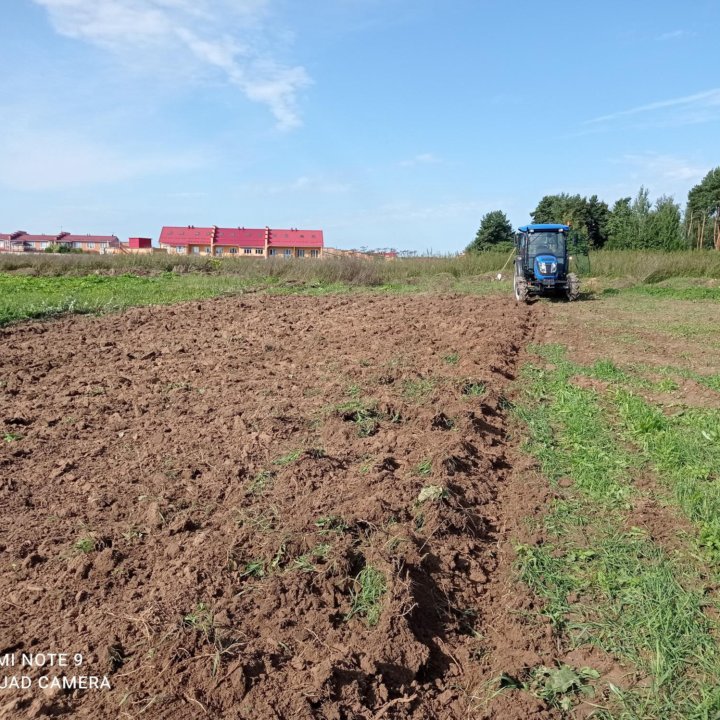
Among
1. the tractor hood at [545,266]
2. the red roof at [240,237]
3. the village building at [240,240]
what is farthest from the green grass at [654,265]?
the red roof at [240,237]

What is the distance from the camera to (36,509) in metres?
4.34

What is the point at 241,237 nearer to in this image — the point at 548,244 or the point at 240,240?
the point at 240,240

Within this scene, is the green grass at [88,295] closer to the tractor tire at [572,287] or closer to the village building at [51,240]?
the tractor tire at [572,287]

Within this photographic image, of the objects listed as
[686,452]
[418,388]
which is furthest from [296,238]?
[686,452]

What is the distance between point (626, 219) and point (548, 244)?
3902 centimetres

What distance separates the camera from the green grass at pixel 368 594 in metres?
3.30

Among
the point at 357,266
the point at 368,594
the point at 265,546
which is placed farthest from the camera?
the point at 357,266

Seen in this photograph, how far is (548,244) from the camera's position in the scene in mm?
18812

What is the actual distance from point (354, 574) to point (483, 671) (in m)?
0.87

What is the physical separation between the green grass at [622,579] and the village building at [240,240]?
1956 inches

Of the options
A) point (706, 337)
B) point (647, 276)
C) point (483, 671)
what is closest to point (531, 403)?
point (483, 671)

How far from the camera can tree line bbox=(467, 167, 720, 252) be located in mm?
45344

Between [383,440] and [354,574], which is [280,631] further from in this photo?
[383,440]

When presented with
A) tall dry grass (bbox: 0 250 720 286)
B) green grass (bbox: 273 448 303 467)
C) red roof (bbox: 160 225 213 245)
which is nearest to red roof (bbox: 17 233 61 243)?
red roof (bbox: 160 225 213 245)
